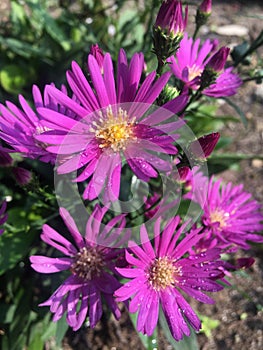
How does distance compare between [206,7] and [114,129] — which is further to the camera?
[206,7]

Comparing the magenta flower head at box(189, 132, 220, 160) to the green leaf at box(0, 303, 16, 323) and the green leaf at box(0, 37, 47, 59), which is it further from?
the green leaf at box(0, 37, 47, 59)

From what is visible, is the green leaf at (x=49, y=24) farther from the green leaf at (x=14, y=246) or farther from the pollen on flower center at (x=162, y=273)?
the pollen on flower center at (x=162, y=273)

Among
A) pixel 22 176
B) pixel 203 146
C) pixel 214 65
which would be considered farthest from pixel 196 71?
pixel 22 176

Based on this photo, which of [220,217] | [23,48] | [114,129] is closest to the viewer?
[114,129]

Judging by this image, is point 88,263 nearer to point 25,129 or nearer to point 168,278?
point 168,278

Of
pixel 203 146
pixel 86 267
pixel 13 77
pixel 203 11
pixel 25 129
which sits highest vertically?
pixel 13 77

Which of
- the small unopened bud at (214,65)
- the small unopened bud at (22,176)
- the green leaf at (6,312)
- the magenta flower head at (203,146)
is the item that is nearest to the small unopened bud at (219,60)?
the small unopened bud at (214,65)

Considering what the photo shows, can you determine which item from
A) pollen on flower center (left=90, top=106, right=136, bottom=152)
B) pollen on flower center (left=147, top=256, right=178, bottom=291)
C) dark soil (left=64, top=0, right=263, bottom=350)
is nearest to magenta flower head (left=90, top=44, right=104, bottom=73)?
pollen on flower center (left=90, top=106, right=136, bottom=152)
